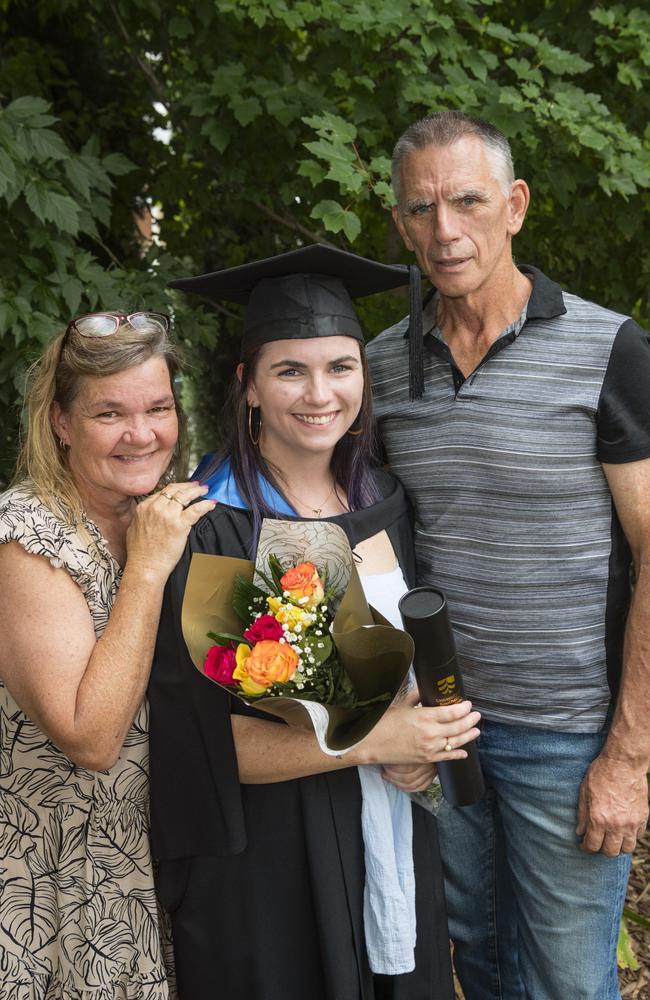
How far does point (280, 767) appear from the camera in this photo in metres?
2.08

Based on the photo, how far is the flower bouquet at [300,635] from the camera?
1810mm

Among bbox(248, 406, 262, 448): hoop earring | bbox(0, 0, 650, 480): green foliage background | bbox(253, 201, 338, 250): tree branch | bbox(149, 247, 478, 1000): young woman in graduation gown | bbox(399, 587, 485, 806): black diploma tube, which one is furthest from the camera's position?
bbox(253, 201, 338, 250): tree branch

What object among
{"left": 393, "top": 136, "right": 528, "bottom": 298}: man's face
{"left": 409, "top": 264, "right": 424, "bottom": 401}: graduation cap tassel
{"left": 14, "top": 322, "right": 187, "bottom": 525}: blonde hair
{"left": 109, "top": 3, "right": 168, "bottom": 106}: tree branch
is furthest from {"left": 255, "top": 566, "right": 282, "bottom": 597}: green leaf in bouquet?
{"left": 109, "top": 3, "right": 168, "bottom": 106}: tree branch

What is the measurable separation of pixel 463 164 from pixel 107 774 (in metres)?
1.71

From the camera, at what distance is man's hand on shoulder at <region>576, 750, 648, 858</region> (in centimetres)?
230

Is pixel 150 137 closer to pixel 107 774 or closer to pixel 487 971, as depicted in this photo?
pixel 107 774

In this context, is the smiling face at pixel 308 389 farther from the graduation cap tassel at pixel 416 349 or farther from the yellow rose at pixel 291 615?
the yellow rose at pixel 291 615

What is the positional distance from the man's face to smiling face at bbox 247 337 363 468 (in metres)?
0.36

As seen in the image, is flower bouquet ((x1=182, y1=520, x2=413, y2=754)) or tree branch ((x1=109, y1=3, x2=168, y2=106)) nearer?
flower bouquet ((x1=182, y1=520, x2=413, y2=754))

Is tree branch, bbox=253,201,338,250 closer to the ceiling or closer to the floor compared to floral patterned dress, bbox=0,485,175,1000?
closer to the ceiling

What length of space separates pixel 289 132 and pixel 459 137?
51.2 inches

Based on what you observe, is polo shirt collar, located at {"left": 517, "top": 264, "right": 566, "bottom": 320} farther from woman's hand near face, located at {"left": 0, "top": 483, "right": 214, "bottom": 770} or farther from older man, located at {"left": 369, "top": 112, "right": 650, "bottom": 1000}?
woman's hand near face, located at {"left": 0, "top": 483, "right": 214, "bottom": 770}

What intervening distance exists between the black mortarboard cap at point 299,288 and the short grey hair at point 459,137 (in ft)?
1.09

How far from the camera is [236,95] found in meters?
3.48
